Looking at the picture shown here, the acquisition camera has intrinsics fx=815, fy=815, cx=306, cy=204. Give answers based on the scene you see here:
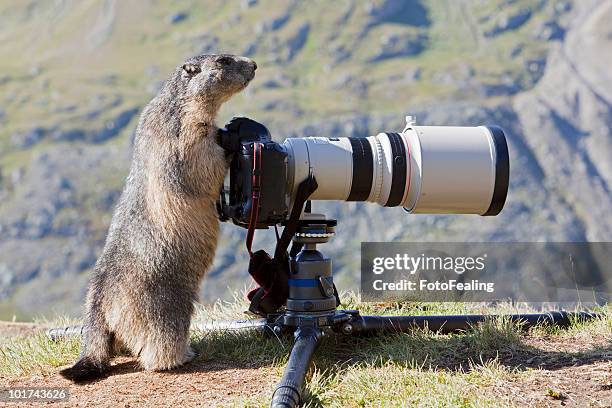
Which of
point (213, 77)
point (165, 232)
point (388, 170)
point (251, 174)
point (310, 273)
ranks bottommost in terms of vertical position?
point (310, 273)

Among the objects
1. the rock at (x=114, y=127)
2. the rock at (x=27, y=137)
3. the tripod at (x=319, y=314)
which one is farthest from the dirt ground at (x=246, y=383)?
the rock at (x=114, y=127)

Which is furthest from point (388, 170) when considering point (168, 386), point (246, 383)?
point (168, 386)

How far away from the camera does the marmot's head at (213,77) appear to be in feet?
19.1

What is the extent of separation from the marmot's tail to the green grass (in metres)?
0.36

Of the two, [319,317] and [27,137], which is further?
[27,137]

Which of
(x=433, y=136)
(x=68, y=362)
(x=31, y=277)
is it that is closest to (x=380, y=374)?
(x=433, y=136)

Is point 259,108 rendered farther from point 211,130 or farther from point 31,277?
point 211,130

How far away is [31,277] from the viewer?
14775 centimetres

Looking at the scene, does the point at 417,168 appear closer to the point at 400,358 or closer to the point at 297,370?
the point at 400,358

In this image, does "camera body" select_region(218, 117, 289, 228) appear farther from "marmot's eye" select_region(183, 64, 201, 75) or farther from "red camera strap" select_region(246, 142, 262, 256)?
"marmot's eye" select_region(183, 64, 201, 75)

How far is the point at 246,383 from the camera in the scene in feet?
17.1

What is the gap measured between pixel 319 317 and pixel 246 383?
2.61ft

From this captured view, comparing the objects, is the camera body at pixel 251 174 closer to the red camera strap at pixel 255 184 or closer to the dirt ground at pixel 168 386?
the red camera strap at pixel 255 184

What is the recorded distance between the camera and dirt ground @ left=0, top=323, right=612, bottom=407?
477 centimetres
